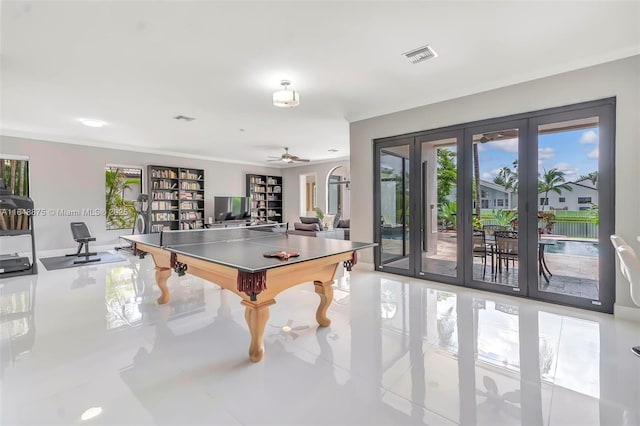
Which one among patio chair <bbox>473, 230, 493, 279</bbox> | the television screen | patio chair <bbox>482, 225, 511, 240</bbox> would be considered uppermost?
the television screen

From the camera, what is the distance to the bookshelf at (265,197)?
11.1m

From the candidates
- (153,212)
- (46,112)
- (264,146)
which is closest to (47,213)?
(153,212)

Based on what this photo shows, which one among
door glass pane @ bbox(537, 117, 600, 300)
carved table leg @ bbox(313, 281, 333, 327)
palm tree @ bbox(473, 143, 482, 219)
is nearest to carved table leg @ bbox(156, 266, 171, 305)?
carved table leg @ bbox(313, 281, 333, 327)

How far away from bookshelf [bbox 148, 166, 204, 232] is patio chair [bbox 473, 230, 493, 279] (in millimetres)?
7664

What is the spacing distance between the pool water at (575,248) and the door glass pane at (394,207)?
78.0 inches

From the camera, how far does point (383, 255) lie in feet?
17.6

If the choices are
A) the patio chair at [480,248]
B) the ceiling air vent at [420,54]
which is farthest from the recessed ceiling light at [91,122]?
the patio chair at [480,248]

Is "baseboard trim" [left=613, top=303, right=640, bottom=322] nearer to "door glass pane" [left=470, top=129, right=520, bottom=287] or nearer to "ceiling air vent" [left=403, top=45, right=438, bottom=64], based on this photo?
"door glass pane" [left=470, top=129, right=520, bottom=287]

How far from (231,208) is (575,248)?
874 centimetres

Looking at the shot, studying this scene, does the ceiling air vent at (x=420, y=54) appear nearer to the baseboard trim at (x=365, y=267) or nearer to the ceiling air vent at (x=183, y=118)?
the baseboard trim at (x=365, y=267)

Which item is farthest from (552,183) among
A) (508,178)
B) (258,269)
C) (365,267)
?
(258,269)

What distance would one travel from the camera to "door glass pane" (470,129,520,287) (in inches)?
156

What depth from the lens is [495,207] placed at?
162 inches

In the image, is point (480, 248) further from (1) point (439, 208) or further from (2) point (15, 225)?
(2) point (15, 225)
